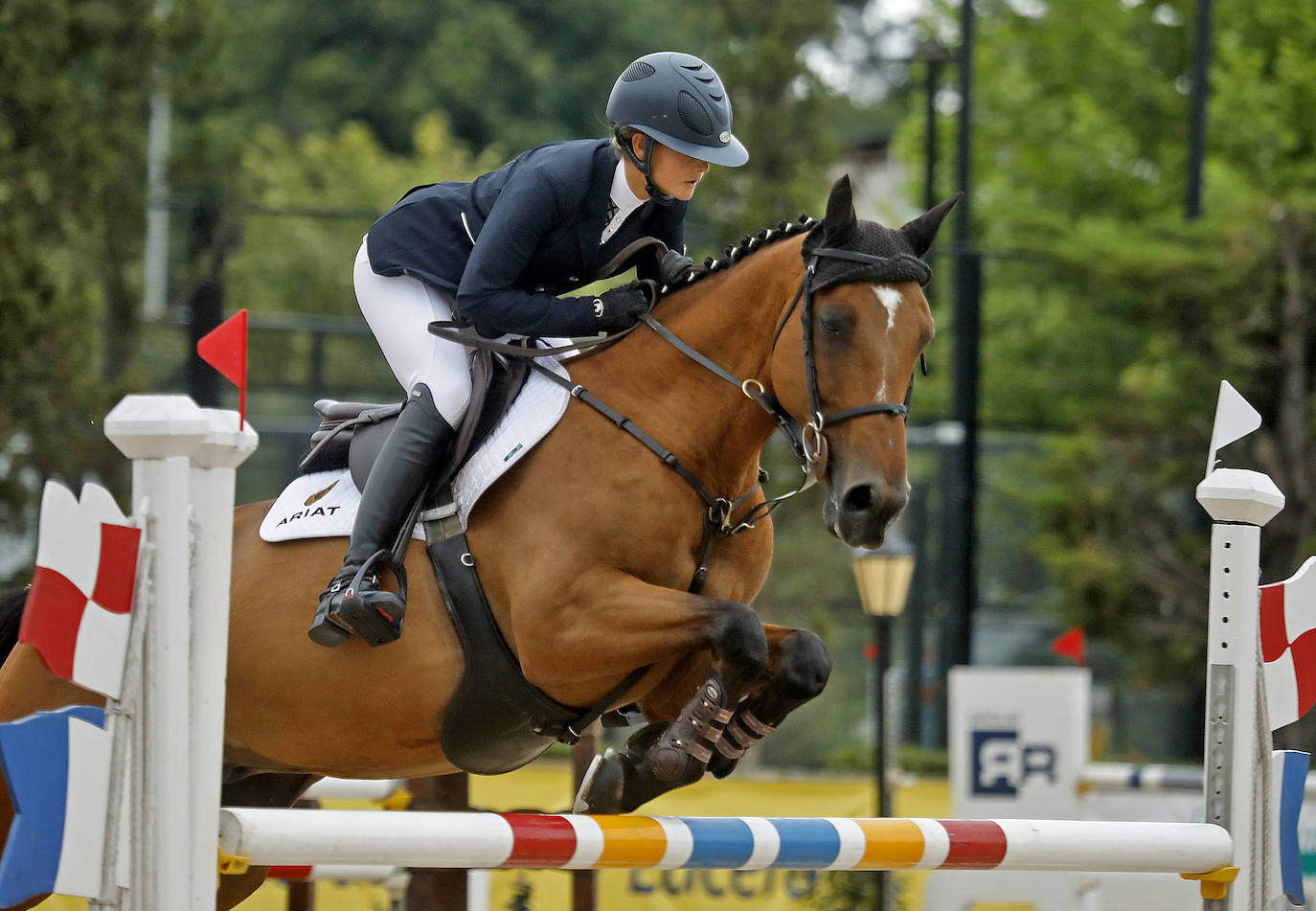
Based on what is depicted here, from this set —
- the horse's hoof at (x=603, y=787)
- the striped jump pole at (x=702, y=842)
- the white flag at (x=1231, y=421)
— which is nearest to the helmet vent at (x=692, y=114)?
the white flag at (x=1231, y=421)

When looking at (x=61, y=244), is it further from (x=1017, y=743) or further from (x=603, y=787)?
(x=603, y=787)

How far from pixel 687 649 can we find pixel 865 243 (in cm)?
94

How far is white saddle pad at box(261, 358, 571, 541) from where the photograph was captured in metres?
3.57

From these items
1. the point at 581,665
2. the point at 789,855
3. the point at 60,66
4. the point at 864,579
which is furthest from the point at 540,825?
the point at 60,66

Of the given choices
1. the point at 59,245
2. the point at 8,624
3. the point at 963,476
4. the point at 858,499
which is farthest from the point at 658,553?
the point at 963,476

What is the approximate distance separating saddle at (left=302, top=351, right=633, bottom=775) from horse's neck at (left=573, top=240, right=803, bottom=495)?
0.25 m

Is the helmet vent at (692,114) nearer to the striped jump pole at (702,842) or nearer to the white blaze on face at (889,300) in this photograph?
the white blaze on face at (889,300)

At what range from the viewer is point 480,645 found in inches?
138

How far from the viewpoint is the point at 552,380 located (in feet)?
12.0

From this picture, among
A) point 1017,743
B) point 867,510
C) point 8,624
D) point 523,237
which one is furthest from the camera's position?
point 1017,743

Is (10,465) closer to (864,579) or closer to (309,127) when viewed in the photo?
(864,579)

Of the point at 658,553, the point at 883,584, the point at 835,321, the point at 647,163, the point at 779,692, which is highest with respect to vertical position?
the point at 647,163

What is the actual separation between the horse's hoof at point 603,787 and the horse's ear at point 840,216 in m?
1.20

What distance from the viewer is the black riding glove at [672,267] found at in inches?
150
